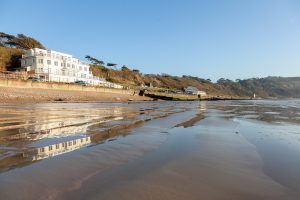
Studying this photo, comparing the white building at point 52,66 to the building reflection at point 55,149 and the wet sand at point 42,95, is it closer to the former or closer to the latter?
the wet sand at point 42,95

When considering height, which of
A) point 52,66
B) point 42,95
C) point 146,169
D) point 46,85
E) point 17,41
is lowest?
point 146,169

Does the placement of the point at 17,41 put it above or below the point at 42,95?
above

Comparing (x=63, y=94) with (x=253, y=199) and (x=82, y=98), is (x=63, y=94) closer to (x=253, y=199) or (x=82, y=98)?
(x=82, y=98)

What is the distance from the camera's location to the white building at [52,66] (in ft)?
194

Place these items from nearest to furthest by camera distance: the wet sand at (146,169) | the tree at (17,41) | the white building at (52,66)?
1. the wet sand at (146,169)
2. the white building at (52,66)
3. the tree at (17,41)

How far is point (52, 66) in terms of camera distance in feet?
201

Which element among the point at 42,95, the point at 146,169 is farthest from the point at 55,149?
the point at 42,95

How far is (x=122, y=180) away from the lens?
4242mm

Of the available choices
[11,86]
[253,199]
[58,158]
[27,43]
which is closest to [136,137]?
[58,158]

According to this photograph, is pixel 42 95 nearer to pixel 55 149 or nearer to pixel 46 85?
pixel 46 85

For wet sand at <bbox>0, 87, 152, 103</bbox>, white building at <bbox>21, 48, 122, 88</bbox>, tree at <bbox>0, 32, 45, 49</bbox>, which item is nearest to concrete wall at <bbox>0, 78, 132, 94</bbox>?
wet sand at <bbox>0, 87, 152, 103</bbox>

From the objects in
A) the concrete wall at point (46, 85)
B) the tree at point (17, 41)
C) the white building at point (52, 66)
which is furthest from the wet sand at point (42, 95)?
the tree at point (17, 41)

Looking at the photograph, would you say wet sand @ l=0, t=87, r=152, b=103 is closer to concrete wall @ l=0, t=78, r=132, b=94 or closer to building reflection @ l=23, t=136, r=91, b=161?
concrete wall @ l=0, t=78, r=132, b=94

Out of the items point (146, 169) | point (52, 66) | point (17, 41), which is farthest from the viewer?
point (17, 41)
